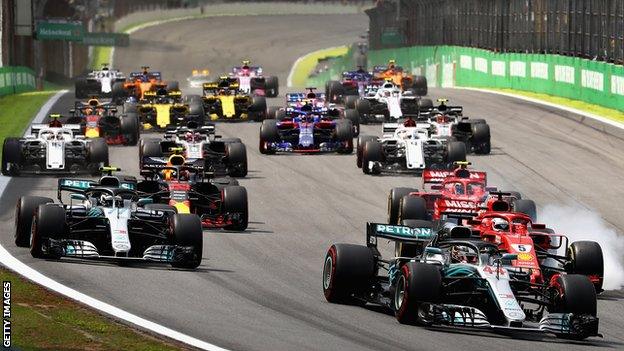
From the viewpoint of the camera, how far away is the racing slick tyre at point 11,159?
1619 inches

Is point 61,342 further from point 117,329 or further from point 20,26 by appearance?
point 20,26

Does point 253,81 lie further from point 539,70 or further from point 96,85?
point 539,70

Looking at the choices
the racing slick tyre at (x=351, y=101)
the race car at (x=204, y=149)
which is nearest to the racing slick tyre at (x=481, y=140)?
the race car at (x=204, y=149)

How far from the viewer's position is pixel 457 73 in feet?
279

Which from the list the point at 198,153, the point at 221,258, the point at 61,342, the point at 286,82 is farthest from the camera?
the point at 286,82

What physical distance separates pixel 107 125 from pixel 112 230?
24379 mm

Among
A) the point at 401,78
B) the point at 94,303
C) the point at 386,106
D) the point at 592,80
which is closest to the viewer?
the point at 94,303

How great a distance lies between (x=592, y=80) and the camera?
196 ft

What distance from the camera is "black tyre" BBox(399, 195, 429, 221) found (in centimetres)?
2917

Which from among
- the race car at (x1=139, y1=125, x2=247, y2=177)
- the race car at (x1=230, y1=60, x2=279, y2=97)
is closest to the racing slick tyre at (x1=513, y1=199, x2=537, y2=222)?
the race car at (x1=139, y1=125, x2=247, y2=177)

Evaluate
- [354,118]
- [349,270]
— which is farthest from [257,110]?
[349,270]

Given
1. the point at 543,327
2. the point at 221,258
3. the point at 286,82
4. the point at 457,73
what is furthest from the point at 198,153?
the point at 286,82

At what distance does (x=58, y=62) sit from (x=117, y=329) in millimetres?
108487

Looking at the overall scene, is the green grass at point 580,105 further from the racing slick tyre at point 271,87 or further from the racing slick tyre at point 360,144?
the racing slick tyre at point 360,144
